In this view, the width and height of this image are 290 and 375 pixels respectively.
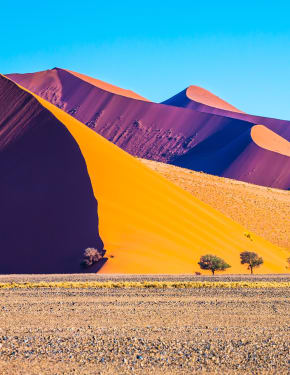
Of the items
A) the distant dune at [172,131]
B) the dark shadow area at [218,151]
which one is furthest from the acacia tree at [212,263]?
the dark shadow area at [218,151]

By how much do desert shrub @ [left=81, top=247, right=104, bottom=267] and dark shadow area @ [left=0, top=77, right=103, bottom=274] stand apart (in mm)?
560

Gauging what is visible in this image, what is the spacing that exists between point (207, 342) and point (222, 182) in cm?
5558

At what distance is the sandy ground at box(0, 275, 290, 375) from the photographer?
28.5 feet

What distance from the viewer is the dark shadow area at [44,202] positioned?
32812 millimetres

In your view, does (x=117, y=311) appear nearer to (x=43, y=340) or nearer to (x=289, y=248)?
(x=43, y=340)

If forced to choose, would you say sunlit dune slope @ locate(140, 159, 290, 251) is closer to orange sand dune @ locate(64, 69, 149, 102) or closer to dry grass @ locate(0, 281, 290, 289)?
dry grass @ locate(0, 281, 290, 289)

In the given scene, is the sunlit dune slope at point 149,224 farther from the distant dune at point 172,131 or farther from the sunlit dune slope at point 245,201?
the distant dune at point 172,131

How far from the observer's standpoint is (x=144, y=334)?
37.0ft

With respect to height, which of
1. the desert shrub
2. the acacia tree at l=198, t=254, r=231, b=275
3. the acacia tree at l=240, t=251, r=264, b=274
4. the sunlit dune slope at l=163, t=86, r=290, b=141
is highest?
the sunlit dune slope at l=163, t=86, r=290, b=141

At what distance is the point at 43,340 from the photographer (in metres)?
10.6

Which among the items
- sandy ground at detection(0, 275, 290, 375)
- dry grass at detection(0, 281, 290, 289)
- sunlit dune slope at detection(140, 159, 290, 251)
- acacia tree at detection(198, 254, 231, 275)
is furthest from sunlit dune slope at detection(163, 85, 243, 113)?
sandy ground at detection(0, 275, 290, 375)

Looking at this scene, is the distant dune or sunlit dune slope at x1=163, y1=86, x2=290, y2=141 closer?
the distant dune

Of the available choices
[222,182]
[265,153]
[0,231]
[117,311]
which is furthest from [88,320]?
[265,153]

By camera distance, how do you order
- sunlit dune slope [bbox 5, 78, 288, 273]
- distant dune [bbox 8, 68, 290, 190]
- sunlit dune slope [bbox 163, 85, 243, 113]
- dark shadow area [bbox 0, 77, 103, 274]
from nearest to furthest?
sunlit dune slope [bbox 5, 78, 288, 273]
dark shadow area [bbox 0, 77, 103, 274]
distant dune [bbox 8, 68, 290, 190]
sunlit dune slope [bbox 163, 85, 243, 113]
